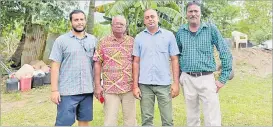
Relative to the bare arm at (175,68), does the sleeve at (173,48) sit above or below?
above

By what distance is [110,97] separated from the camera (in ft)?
10.2

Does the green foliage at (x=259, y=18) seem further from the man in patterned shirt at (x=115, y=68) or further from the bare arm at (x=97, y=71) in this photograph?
the bare arm at (x=97, y=71)

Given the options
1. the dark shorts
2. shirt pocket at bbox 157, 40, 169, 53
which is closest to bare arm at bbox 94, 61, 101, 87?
the dark shorts

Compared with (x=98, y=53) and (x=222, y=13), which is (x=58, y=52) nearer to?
(x=98, y=53)

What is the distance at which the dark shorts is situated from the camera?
9.90ft

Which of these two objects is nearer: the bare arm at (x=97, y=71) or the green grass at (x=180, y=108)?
the bare arm at (x=97, y=71)

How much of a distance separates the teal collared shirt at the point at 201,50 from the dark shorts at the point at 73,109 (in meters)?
0.88

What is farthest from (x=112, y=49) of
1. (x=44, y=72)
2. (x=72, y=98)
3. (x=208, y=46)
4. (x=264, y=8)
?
(x=264, y=8)

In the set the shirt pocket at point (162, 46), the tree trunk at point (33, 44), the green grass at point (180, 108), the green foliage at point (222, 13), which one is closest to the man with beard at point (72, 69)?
the shirt pocket at point (162, 46)

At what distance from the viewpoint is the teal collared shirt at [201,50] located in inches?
119

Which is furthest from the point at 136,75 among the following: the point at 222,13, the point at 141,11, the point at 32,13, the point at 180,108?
the point at 222,13

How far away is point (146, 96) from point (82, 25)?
0.81 metres

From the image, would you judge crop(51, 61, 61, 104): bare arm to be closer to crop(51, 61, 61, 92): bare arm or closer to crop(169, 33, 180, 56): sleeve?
crop(51, 61, 61, 92): bare arm

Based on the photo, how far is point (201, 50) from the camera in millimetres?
3021
